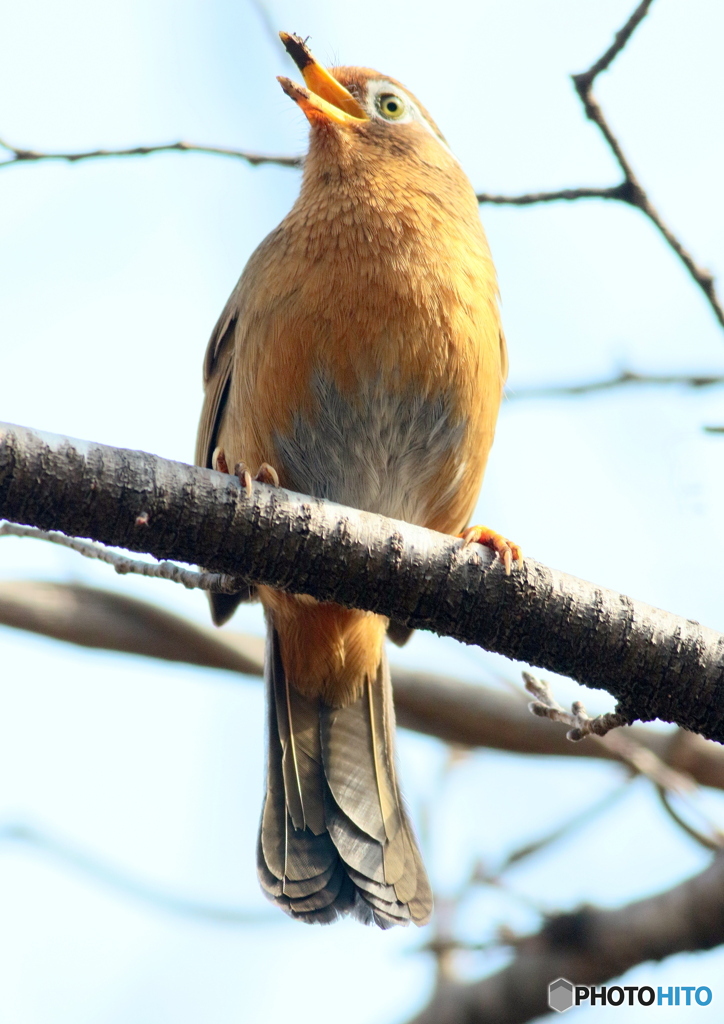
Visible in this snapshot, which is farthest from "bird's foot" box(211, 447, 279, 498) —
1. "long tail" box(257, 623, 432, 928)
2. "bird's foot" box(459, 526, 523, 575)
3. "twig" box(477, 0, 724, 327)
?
"twig" box(477, 0, 724, 327)

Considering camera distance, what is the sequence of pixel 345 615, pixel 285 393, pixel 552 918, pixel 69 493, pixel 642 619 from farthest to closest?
pixel 345 615, pixel 285 393, pixel 552 918, pixel 642 619, pixel 69 493

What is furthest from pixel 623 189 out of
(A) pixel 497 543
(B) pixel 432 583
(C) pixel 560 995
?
(C) pixel 560 995

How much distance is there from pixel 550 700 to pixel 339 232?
1.92m

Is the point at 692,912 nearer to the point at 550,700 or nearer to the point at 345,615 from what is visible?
the point at 550,700

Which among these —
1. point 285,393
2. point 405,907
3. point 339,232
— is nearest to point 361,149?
point 339,232

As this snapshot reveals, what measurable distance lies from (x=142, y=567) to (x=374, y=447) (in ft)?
3.40

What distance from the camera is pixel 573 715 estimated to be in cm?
318

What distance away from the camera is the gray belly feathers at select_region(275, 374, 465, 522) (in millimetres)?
3844

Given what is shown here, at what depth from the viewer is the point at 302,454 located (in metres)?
3.95

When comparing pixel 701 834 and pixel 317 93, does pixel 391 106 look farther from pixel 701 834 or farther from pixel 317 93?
pixel 701 834

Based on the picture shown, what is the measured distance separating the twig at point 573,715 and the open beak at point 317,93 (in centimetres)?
251

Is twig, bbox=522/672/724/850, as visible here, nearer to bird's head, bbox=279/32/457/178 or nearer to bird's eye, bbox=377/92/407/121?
bird's head, bbox=279/32/457/178

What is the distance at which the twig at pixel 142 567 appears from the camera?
3119mm

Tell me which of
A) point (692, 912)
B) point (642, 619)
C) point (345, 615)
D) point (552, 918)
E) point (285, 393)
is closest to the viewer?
point (642, 619)
